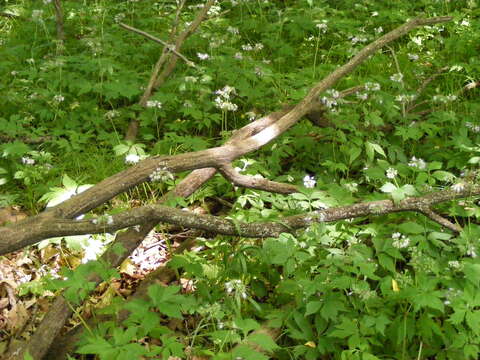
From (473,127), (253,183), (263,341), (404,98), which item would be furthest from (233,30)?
(263,341)

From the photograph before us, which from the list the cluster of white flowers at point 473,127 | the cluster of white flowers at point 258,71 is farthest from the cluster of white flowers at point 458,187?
the cluster of white flowers at point 258,71

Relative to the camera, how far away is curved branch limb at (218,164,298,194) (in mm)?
3209

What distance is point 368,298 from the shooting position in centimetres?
258

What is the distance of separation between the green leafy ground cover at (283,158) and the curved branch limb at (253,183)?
0.08 metres

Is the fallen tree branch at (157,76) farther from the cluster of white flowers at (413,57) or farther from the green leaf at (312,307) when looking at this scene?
the green leaf at (312,307)

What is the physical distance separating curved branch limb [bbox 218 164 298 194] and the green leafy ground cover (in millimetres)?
76

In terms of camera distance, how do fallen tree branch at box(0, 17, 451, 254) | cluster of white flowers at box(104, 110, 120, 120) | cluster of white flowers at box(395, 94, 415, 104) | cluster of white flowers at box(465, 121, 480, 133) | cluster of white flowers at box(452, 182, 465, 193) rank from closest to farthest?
fallen tree branch at box(0, 17, 451, 254), cluster of white flowers at box(452, 182, 465, 193), cluster of white flowers at box(465, 121, 480, 133), cluster of white flowers at box(395, 94, 415, 104), cluster of white flowers at box(104, 110, 120, 120)

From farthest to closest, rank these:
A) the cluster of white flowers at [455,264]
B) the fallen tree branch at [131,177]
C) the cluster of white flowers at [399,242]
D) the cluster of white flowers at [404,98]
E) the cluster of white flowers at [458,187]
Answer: the cluster of white flowers at [404,98]
the cluster of white flowers at [458,187]
the cluster of white flowers at [399,242]
the cluster of white flowers at [455,264]
the fallen tree branch at [131,177]

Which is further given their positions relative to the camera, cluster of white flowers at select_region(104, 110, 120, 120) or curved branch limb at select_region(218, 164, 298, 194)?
cluster of white flowers at select_region(104, 110, 120, 120)

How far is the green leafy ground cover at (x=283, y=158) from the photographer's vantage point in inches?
101

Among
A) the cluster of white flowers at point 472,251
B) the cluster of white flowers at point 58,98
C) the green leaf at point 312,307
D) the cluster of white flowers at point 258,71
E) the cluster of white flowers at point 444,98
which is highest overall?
the cluster of white flowers at point 58,98

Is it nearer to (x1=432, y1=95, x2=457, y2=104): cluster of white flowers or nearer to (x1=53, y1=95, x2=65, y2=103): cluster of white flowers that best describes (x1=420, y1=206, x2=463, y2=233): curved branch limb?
(x1=432, y1=95, x2=457, y2=104): cluster of white flowers

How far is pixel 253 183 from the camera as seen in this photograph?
326cm

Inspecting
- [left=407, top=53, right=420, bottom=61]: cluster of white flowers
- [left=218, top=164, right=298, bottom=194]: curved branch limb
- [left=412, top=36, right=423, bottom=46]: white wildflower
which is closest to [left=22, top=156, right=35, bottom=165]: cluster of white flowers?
[left=218, top=164, right=298, bottom=194]: curved branch limb
